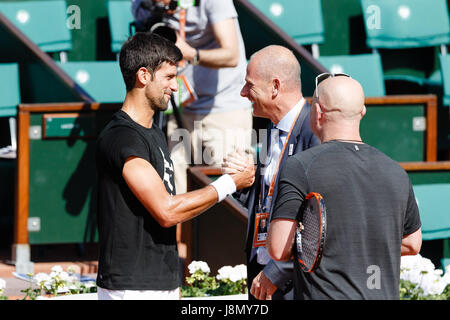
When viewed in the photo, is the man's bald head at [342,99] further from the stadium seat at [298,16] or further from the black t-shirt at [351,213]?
the stadium seat at [298,16]

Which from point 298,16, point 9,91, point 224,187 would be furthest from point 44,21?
point 224,187

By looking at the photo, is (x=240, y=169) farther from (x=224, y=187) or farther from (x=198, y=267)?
(x=198, y=267)

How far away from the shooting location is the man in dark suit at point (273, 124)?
296cm

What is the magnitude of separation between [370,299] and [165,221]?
839 mm

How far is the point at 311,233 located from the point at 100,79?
4329 millimetres

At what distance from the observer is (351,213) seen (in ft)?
7.83

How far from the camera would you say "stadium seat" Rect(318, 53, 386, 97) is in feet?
21.5

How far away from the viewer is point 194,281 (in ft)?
14.6

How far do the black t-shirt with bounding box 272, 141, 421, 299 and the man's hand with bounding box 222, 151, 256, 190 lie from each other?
25.5 inches

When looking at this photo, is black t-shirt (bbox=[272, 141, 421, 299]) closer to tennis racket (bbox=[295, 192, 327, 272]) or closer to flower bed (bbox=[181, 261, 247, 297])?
tennis racket (bbox=[295, 192, 327, 272])

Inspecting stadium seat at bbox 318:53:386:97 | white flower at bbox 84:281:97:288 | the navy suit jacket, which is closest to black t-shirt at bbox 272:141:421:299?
the navy suit jacket

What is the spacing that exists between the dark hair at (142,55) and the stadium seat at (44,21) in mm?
3978

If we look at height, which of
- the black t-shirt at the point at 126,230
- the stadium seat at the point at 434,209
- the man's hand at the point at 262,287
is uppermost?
the black t-shirt at the point at 126,230

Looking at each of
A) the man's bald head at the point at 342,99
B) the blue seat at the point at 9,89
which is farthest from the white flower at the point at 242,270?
the blue seat at the point at 9,89
